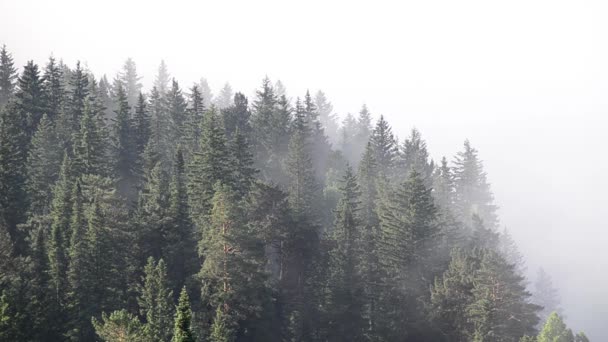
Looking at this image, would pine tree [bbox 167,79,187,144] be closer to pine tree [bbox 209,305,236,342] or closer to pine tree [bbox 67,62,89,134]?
pine tree [bbox 67,62,89,134]

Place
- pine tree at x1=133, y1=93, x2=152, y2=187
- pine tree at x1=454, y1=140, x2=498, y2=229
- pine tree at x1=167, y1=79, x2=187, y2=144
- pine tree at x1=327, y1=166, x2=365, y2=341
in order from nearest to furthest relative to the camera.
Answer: pine tree at x1=327, y1=166, x2=365, y2=341 < pine tree at x1=133, y1=93, x2=152, y2=187 < pine tree at x1=167, y1=79, x2=187, y2=144 < pine tree at x1=454, y1=140, x2=498, y2=229

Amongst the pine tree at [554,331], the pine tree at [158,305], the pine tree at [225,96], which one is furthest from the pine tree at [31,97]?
the pine tree at [225,96]

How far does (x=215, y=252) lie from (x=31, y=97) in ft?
159

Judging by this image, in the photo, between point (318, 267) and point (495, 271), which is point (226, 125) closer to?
point (318, 267)

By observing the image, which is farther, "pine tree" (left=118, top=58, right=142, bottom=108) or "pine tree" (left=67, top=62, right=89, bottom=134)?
"pine tree" (left=118, top=58, right=142, bottom=108)

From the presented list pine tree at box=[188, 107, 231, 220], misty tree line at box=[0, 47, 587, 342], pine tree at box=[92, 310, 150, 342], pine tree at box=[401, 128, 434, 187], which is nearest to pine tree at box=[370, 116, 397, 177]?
pine tree at box=[401, 128, 434, 187]

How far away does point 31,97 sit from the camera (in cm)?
8669

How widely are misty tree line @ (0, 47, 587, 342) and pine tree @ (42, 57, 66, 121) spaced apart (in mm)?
608

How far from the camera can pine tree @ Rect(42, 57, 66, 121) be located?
8844 cm

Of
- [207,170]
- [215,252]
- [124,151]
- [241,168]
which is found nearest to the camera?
[215,252]

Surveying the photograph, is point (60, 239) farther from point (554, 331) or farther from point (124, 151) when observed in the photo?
point (554, 331)

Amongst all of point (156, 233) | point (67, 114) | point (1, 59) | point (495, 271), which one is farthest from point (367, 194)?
point (1, 59)

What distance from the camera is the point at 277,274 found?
73312 millimetres

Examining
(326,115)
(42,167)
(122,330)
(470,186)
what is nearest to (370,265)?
(122,330)
